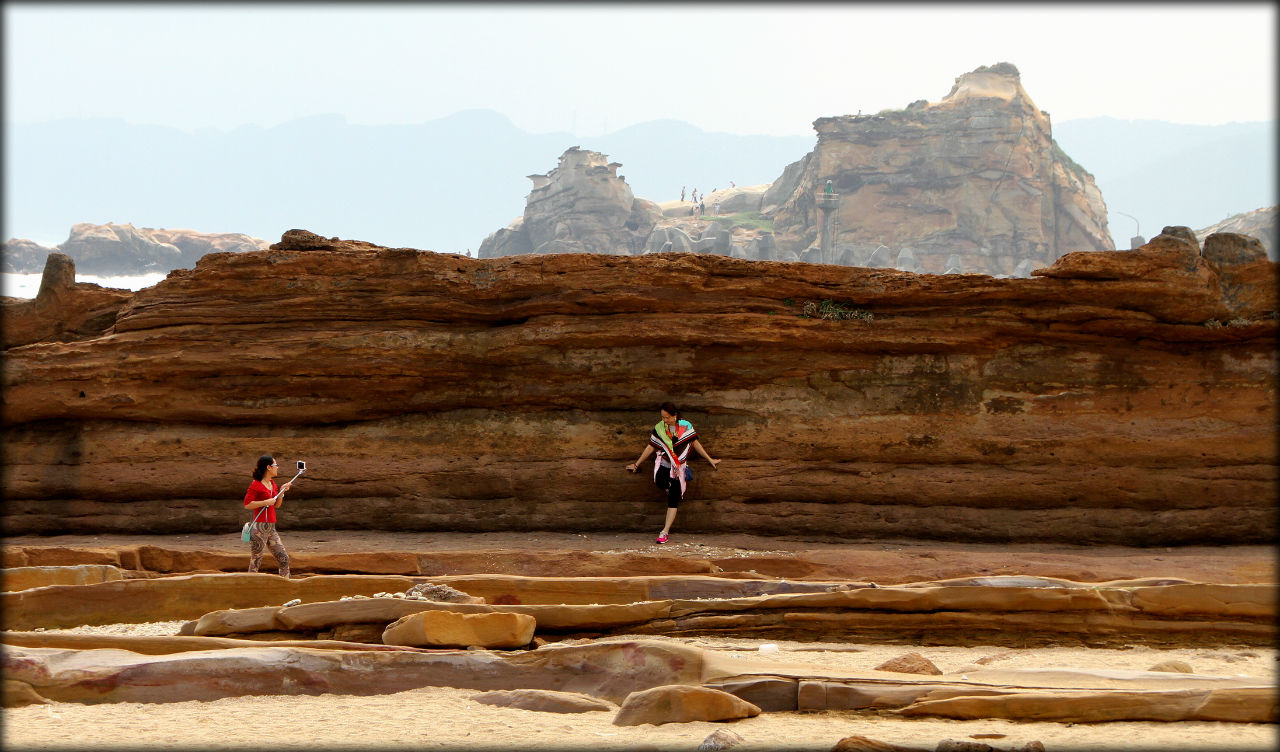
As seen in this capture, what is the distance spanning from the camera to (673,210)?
368 feet

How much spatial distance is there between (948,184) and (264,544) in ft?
335

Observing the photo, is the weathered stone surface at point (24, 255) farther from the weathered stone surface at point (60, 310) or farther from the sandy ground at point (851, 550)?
the sandy ground at point (851, 550)

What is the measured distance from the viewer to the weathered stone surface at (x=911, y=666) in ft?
24.4

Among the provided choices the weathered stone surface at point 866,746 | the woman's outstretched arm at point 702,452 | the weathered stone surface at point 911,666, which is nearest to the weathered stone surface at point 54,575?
the woman's outstretched arm at point 702,452

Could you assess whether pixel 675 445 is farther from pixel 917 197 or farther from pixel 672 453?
pixel 917 197

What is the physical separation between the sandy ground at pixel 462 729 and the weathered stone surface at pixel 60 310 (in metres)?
9.59

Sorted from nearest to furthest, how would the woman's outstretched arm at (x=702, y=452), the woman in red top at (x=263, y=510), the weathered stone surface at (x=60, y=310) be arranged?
1. the woman in red top at (x=263, y=510)
2. the woman's outstretched arm at (x=702, y=452)
3. the weathered stone surface at (x=60, y=310)

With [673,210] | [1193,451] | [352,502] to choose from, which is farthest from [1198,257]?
[673,210]

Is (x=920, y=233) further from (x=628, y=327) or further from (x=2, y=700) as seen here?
(x=2, y=700)

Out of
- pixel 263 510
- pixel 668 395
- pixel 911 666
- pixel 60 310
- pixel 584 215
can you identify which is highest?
pixel 584 215

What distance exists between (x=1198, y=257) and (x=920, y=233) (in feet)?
308

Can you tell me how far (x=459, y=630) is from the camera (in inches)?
320

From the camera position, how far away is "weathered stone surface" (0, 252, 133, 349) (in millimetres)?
15055

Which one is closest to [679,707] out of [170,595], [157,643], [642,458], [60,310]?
[157,643]
